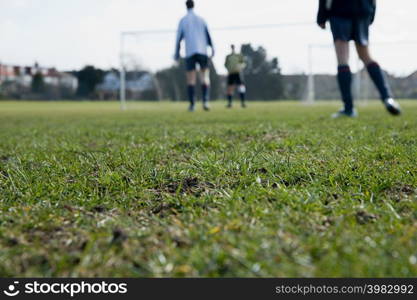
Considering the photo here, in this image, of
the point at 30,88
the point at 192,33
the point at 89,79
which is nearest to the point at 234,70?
the point at 192,33

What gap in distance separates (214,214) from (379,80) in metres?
4.15

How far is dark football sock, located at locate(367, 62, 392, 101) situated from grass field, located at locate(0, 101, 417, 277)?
8.13 ft

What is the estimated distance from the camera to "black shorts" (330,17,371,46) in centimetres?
482

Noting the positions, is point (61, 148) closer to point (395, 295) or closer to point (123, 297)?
point (123, 297)

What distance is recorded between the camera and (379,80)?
481cm

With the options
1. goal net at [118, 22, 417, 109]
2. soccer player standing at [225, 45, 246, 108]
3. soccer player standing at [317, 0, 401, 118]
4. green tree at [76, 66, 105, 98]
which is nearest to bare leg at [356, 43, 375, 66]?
soccer player standing at [317, 0, 401, 118]

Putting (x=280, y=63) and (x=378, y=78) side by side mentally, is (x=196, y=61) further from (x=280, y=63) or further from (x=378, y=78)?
(x=280, y=63)

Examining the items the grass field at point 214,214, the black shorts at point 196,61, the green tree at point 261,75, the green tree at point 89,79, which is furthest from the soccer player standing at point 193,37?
the green tree at point 89,79

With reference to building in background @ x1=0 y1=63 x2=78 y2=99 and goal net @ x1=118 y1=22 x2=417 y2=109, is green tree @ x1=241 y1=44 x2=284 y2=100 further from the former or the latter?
building in background @ x1=0 y1=63 x2=78 y2=99

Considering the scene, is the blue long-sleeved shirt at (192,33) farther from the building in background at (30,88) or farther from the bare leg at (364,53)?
the building in background at (30,88)

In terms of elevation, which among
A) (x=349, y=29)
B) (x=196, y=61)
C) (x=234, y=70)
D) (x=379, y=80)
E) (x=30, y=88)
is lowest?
(x=379, y=80)

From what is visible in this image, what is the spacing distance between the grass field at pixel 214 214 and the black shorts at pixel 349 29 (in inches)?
106

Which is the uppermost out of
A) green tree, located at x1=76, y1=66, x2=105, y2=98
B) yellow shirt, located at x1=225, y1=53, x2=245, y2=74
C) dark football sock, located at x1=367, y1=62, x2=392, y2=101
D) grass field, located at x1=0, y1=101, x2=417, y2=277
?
green tree, located at x1=76, y1=66, x2=105, y2=98

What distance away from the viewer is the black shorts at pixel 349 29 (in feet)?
15.8
